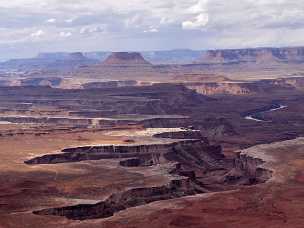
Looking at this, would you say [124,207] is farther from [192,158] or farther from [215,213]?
[192,158]

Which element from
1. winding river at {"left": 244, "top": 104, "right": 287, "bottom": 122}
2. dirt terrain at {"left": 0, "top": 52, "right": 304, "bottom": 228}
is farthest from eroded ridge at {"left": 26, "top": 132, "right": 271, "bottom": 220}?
winding river at {"left": 244, "top": 104, "right": 287, "bottom": 122}

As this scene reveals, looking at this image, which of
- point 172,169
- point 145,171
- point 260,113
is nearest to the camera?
point 145,171

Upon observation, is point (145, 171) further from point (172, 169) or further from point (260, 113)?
point (260, 113)

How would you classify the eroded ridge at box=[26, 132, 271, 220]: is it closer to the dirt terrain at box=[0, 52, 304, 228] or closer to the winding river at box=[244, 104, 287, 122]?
the dirt terrain at box=[0, 52, 304, 228]

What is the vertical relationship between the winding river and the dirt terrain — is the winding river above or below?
below

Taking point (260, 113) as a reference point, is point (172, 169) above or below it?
above

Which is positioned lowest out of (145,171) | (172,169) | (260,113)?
(260,113)

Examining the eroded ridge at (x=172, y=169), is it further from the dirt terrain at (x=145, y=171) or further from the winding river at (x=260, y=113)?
the winding river at (x=260, y=113)

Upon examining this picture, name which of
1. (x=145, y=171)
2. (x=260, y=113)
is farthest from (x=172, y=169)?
(x=260, y=113)

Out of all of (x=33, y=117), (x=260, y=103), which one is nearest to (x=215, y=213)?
(x=33, y=117)
